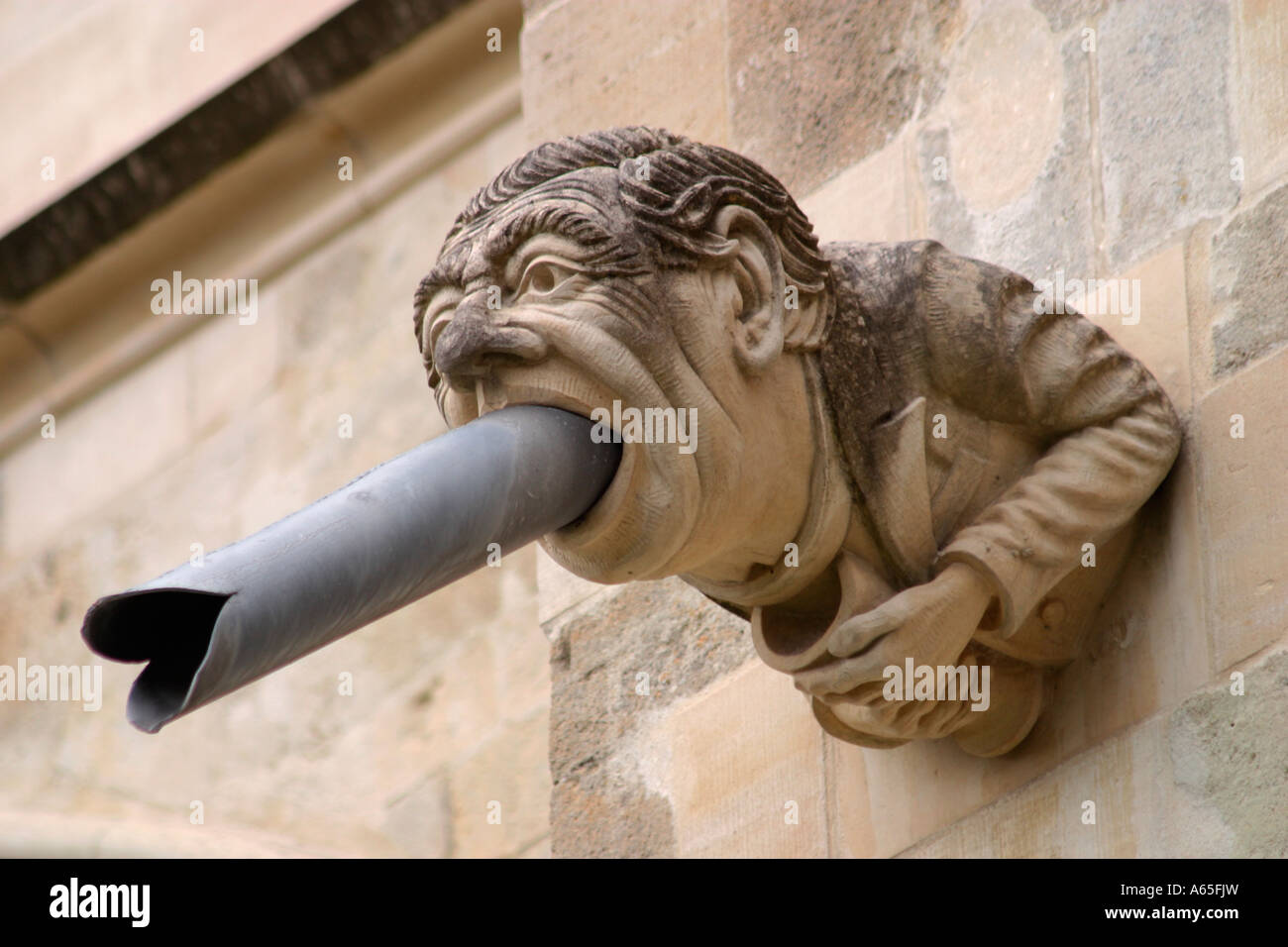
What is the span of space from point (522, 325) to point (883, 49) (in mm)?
1046

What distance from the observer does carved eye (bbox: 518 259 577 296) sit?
2779mm

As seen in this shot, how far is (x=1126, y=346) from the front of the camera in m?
3.11

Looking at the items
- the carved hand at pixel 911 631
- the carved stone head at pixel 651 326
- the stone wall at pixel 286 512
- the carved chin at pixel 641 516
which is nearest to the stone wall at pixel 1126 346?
the carved hand at pixel 911 631

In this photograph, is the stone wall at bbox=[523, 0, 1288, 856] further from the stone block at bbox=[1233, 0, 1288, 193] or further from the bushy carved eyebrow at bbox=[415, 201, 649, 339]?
the bushy carved eyebrow at bbox=[415, 201, 649, 339]

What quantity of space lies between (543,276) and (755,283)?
232 mm

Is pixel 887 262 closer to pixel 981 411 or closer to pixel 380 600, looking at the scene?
pixel 981 411

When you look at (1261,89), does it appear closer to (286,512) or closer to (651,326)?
(651,326)

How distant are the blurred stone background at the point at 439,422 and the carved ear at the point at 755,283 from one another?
47cm

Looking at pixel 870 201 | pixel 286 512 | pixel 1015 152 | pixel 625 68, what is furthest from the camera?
pixel 286 512

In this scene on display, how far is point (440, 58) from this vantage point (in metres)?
6.57

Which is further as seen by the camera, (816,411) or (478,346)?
(816,411)

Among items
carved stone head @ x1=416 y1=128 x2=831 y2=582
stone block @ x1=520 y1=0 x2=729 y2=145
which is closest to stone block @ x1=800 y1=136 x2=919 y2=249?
stone block @ x1=520 y1=0 x2=729 y2=145

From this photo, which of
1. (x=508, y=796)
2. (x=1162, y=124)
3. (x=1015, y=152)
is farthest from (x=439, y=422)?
(x=1162, y=124)
